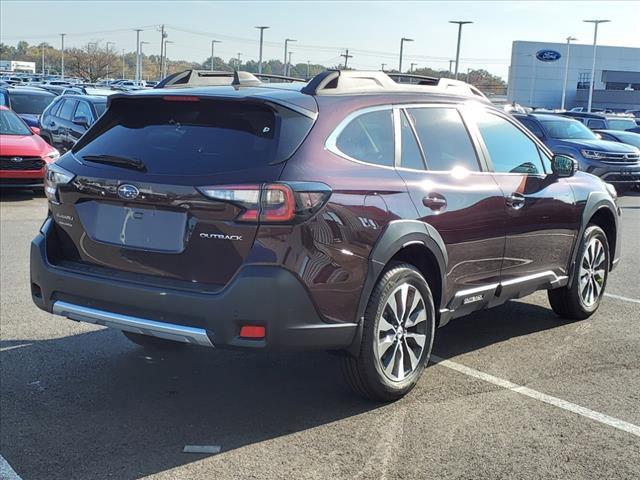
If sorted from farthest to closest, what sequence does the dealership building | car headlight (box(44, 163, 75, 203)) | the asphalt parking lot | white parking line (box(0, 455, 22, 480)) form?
the dealership building, car headlight (box(44, 163, 75, 203)), the asphalt parking lot, white parking line (box(0, 455, 22, 480))

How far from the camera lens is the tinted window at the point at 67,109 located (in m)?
16.9

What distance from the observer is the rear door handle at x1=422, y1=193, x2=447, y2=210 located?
453 centimetres

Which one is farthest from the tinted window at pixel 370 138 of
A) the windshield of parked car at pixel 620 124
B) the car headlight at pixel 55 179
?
the windshield of parked car at pixel 620 124

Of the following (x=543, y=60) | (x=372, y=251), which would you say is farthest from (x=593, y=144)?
(x=543, y=60)

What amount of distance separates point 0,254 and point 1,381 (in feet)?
14.0

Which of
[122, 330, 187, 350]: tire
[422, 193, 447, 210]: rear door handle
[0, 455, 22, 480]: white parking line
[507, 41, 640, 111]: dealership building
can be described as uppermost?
[507, 41, 640, 111]: dealership building

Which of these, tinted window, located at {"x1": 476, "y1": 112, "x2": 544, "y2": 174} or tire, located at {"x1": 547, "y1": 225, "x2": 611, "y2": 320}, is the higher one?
tinted window, located at {"x1": 476, "y1": 112, "x2": 544, "y2": 174}

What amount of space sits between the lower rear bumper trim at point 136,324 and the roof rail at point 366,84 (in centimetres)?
150

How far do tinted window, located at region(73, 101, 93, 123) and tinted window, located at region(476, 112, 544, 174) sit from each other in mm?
11953

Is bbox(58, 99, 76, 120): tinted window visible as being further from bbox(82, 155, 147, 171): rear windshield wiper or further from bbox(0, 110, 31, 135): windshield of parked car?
bbox(82, 155, 147, 171): rear windshield wiper

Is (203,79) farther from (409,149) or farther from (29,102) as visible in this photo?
(29,102)

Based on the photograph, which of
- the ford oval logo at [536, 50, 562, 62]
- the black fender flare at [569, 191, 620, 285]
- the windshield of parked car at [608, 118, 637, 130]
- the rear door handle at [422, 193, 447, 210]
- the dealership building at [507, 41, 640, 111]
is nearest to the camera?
the rear door handle at [422, 193, 447, 210]

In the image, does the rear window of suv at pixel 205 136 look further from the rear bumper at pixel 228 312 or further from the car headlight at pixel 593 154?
the car headlight at pixel 593 154

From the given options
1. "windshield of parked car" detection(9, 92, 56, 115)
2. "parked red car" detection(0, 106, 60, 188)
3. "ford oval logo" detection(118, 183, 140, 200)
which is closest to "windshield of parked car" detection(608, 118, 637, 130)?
"windshield of parked car" detection(9, 92, 56, 115)
